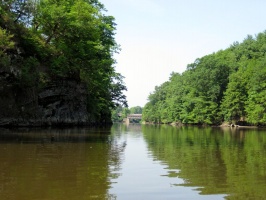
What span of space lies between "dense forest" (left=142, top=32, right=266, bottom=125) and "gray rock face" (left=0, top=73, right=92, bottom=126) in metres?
35.6

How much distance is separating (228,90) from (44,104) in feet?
158

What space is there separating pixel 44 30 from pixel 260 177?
3223cm

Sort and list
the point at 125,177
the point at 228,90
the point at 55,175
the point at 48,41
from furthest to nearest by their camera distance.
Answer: the point at 228,90
the point at 48,41
the point at 125,177
the point at 55,175

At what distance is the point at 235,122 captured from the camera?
74.3m

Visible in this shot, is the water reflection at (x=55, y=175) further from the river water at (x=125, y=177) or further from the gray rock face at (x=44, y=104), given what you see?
the gray rock face at (x=44, y=104)

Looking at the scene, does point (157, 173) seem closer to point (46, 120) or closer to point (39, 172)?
point (39, 172)

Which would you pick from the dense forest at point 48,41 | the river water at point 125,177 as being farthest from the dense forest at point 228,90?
the river water at point 125,177

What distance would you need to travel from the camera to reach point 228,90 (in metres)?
74.2

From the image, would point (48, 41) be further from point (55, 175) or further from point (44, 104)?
point (55, 175)

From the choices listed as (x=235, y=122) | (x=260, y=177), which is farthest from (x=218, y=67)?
(x=260, y=177)

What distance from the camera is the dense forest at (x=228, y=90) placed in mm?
66375

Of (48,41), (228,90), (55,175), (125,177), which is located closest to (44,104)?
(48,41)

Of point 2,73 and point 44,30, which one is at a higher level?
point 44,30

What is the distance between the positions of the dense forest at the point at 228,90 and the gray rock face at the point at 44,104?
35578 mm
